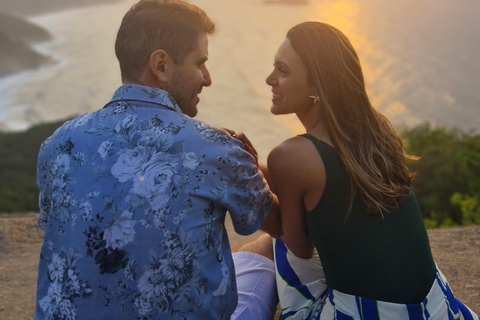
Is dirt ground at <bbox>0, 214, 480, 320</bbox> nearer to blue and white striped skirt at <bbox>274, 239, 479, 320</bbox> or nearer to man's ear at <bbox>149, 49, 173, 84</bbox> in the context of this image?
blue and white striped skirt at <bbox>274, 239, 479, 320</bbox>

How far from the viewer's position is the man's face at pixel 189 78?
169cm

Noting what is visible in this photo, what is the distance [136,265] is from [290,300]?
79 centimetres

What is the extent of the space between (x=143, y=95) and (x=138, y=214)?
37cm

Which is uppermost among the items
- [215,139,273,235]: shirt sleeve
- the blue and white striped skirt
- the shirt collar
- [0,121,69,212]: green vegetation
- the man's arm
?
the shirt collar

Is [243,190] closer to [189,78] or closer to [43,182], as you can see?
[189,78]

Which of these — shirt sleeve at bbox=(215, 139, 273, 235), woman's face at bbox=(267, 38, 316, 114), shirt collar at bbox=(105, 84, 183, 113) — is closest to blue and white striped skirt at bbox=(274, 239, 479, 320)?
shirt sleeve at bbox=(215, 139, 273, 235)

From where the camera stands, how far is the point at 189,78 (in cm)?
171

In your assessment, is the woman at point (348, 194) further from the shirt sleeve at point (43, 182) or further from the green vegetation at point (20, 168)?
the green vegetation at point (20, 168)

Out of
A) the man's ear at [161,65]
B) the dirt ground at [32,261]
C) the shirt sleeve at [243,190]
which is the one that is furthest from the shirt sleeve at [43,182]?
the dirt ground at [32,261]

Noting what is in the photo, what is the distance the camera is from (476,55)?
11.7 metres

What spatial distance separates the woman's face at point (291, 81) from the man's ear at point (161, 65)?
479 millimetres

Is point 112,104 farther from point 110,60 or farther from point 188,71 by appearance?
point 110,60

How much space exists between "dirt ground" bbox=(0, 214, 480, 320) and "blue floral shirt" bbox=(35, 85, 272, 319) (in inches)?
64.5

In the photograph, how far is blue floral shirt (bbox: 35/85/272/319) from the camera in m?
1.43
